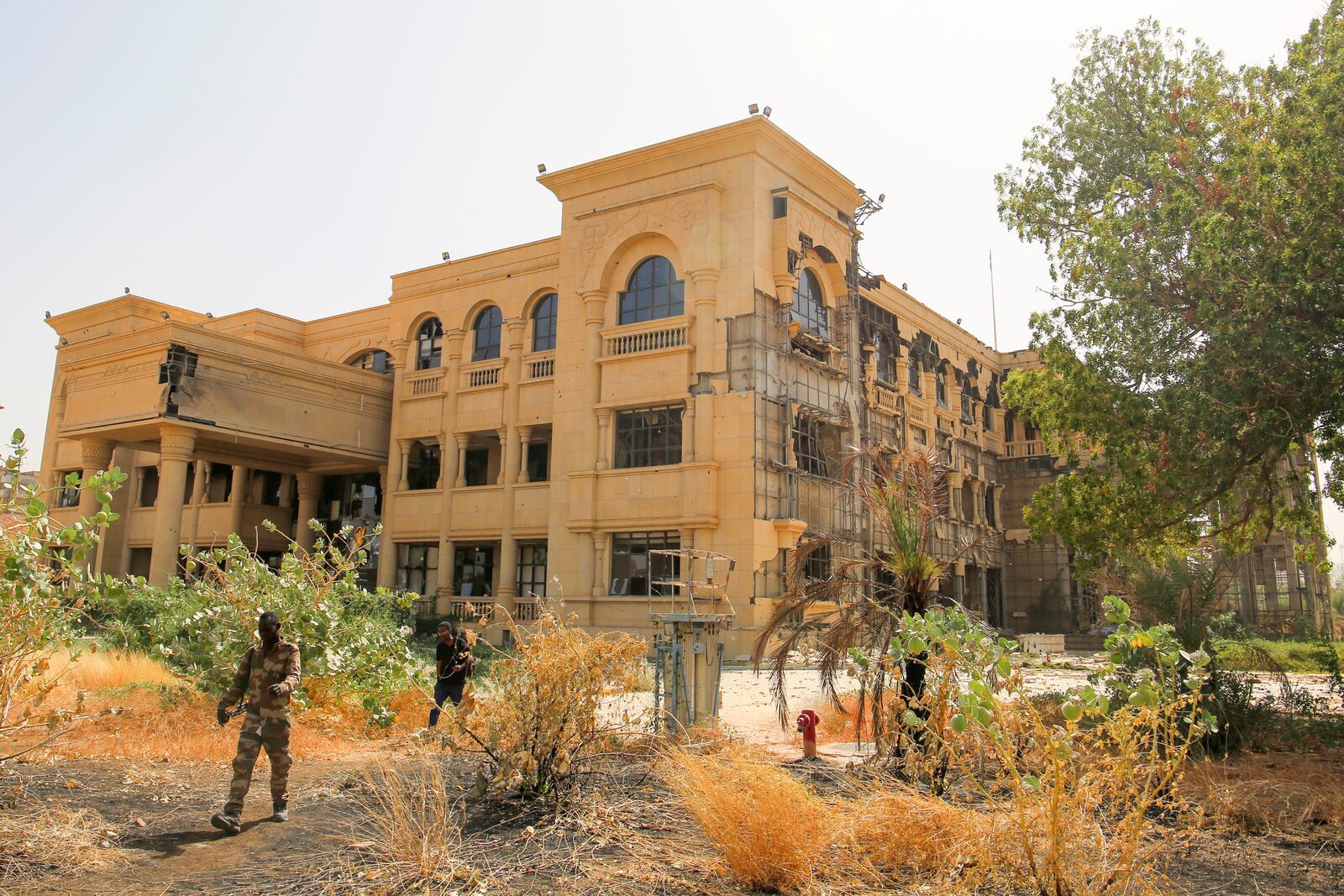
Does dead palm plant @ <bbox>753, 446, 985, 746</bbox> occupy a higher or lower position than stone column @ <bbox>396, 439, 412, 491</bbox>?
lower

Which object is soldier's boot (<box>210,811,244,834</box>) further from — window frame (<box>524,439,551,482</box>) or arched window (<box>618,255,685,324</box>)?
window frame (<box>524,439,551,482</box>)

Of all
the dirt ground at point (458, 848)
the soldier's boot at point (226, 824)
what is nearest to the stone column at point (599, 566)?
the dirt ground at point (458, 848)

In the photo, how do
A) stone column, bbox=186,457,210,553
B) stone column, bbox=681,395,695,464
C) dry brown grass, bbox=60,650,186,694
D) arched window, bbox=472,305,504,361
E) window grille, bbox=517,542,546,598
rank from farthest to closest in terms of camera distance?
stone column, bbox=186,457,210,553 → arched window, bbox=472,305,504,361 → window grille, bbox=517,542,546,598 → stone column, bbox=681,395,695,464 → dry brown grass, bbox=60,650,186,694

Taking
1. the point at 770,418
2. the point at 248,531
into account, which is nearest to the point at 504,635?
the point at 770,418

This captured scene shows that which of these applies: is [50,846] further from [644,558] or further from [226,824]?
[644,558]

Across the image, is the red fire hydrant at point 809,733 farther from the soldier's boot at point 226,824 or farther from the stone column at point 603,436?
the stone column at point 603,436

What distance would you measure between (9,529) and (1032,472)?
40402mm

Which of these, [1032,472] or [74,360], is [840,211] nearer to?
[1032,472]

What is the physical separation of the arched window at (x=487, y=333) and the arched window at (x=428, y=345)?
Result: 136 centimetres

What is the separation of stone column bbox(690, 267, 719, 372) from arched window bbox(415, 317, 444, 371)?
420 inches

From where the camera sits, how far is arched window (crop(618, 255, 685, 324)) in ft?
90.5

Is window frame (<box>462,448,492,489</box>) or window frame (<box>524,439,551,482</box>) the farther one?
window frame (<box>462,448,492,489</box>)

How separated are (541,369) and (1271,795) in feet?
80.7

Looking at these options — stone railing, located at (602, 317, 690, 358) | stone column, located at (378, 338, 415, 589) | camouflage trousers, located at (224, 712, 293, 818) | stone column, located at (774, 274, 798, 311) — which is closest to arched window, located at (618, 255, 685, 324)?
stone railing, located at (602, 317, 690, 358)
